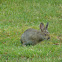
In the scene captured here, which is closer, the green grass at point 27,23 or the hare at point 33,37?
the green grass at point 27,23

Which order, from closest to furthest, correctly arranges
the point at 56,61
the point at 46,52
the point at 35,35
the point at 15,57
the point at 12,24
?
the point at 56,61, the point at 15,57, the point at 46,52, the point at 35,35, the point at 12,24

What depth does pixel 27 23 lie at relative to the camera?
706 inches

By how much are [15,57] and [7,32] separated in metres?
6.36

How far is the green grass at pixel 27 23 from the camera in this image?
340 inches

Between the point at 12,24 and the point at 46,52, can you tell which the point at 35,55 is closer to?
the point at 46,52

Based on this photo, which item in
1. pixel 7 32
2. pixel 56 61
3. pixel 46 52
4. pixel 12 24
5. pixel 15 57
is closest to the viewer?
pixel 56 61

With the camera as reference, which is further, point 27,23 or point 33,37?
point 27,23

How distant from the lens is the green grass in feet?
28.4

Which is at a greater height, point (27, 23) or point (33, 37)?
point (33, 37)

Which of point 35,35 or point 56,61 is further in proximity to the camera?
point 35,35

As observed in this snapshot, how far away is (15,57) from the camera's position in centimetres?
805

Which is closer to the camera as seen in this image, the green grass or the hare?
the green grass

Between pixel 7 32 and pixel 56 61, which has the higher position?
pixel 56 61

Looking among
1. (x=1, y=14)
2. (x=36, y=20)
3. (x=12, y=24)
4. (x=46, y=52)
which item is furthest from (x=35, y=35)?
(x=1, y=14)
